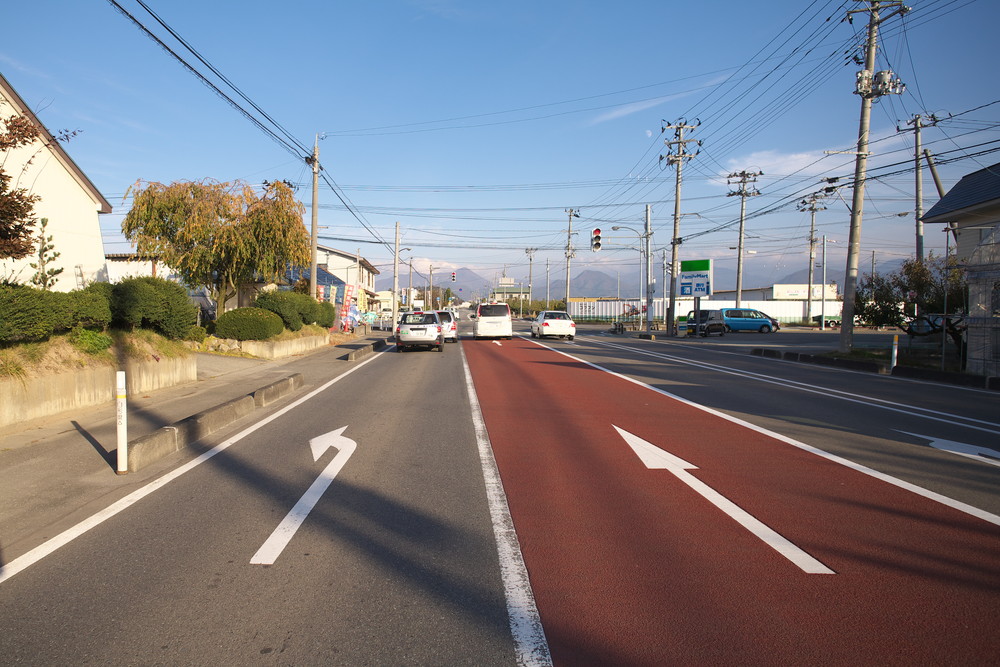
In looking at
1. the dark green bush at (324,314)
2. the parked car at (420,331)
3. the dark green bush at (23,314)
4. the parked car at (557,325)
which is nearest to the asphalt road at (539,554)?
the dark green bush at (23,314)

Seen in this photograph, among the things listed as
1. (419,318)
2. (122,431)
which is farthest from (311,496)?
(419,318)

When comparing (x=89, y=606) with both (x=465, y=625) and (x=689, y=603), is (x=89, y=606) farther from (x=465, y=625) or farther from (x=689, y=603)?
(x=689, y=603)

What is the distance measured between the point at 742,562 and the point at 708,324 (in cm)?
4614

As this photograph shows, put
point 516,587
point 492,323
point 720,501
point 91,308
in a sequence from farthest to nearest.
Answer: point 492,323 < point 91,308 < point 720,501 < point 516,587

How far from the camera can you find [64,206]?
19812 mm

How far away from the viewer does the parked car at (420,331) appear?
27.1m

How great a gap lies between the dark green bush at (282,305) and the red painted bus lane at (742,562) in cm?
1917

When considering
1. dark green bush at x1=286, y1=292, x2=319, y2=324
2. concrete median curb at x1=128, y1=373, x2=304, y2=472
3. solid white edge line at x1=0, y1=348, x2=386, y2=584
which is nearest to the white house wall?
dark green bush at x1=286, y1=292, x2=319, y2=324

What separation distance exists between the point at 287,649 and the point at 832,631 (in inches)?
119

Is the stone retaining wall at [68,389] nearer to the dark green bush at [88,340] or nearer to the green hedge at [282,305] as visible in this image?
the dark green bush at [88,340]

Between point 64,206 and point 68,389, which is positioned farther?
point 64,206

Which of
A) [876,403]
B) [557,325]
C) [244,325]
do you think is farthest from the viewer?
[557,325]

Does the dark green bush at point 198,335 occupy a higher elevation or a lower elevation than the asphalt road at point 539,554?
higher

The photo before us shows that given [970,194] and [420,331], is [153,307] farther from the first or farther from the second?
[970,194]
